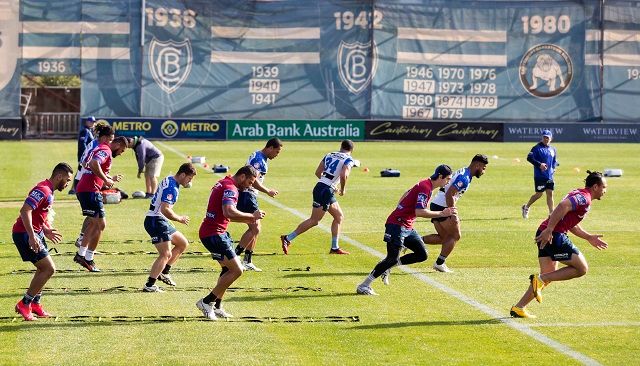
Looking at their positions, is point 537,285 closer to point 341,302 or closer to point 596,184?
point 596,184

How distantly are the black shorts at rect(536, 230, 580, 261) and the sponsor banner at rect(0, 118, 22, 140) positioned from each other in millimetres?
48333

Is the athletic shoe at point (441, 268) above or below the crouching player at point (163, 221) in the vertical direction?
below

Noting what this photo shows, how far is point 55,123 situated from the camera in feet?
212

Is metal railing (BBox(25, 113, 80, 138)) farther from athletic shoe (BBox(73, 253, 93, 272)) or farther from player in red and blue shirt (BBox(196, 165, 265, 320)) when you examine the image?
player in red and blue shirt (BBox(196, 165, 265, 320))

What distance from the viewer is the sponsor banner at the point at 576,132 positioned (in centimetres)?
6425

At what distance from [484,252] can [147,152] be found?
486 inches

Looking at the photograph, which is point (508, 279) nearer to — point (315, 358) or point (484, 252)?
point (484, 252)

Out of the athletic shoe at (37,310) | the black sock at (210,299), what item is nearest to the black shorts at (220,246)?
the black sock at (210,299)

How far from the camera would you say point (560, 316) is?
1578cm

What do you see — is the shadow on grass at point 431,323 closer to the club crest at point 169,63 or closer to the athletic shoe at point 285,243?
the athletic shoe at point 285,243

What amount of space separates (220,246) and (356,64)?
52069mm

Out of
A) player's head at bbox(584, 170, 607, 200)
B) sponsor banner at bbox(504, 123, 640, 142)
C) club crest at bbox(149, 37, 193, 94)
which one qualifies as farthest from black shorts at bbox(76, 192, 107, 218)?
sponsor banner at bbox(504, 123, 640, 142)

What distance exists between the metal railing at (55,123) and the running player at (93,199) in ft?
145

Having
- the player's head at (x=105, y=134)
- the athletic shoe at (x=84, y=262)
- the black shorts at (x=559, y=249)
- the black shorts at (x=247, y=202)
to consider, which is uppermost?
the player's head at (x=105, y=134)
